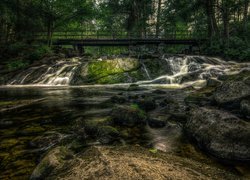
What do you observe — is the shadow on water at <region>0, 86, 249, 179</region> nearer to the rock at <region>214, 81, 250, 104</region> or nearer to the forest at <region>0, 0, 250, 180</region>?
the forest at <region>0, 0, 250, 180</region>

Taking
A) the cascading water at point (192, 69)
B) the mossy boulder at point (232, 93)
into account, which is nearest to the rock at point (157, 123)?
the mossy boulder at point (232, 93)

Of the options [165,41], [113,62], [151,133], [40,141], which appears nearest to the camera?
[40,141]

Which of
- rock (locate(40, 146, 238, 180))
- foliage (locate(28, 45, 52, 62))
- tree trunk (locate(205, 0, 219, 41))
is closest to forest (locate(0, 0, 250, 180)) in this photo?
rock (locate(40, 146, 238, 180))

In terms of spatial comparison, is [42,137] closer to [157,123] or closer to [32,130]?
[32,130]

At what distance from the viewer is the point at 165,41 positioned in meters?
29.9

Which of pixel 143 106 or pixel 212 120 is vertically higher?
pixel 212 120

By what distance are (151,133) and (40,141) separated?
2649 mm

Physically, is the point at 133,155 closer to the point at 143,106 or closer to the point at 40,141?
the point at 40,141

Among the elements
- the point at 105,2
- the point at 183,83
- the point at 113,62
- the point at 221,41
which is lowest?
the point at 183,83

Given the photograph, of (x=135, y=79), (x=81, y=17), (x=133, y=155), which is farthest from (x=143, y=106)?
(x=81, y=17)

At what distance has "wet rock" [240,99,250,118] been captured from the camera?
20.1ft

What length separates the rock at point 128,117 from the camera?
6363 millimetres

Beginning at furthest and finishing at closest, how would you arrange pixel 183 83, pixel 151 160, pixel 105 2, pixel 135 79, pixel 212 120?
pixel 105 2 < pixel 135 79 < pixel 183 83 < pixel 212 120 < pixel 151 160

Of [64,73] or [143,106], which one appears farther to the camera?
[64,73]
